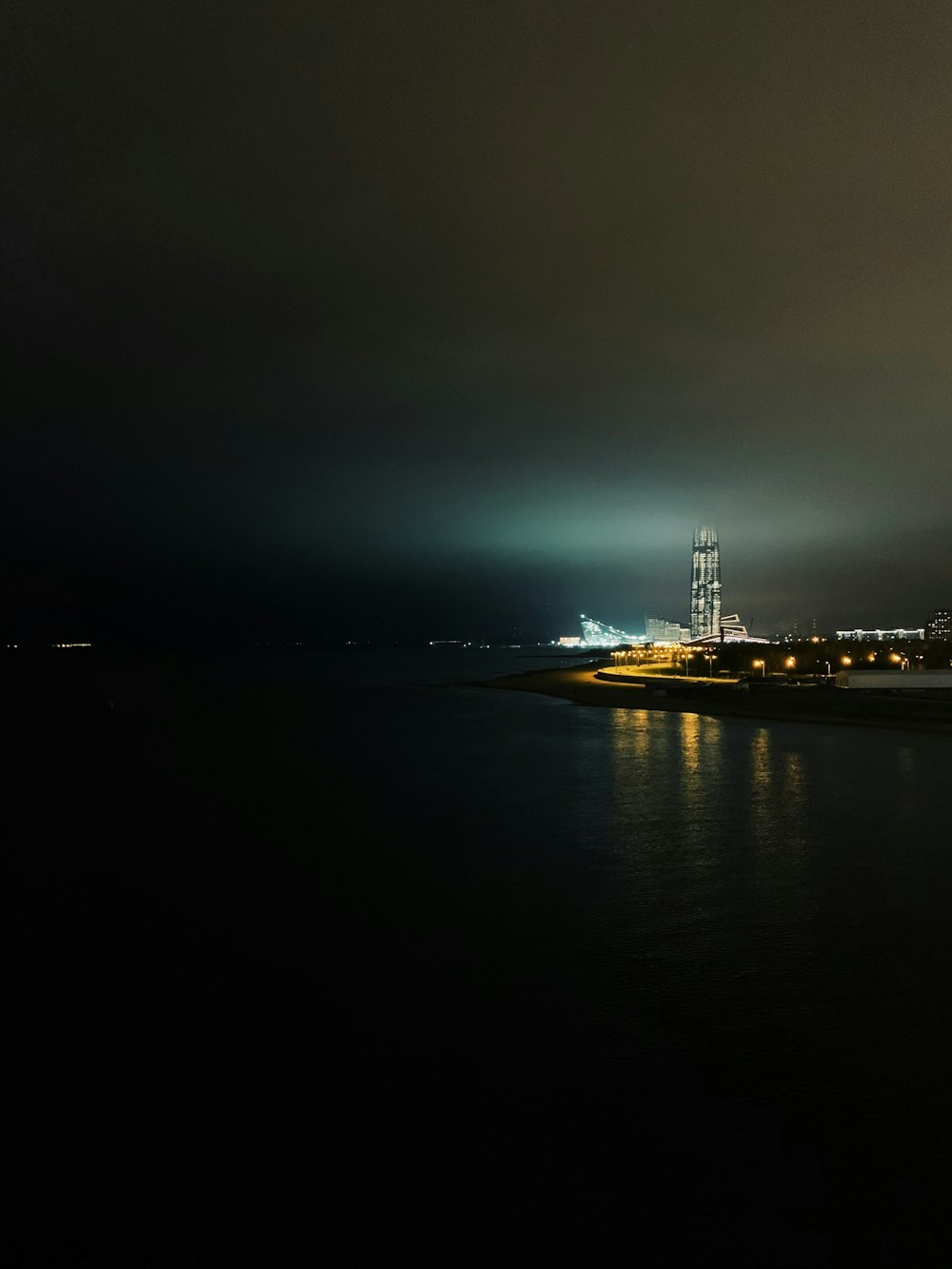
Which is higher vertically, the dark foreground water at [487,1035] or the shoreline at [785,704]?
the shoreline at [785,704]

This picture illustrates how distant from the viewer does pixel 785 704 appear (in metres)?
39.3

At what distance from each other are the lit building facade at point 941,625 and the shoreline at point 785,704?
159 meters

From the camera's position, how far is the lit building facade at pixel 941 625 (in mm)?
185938

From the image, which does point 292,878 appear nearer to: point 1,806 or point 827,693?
point 1,806

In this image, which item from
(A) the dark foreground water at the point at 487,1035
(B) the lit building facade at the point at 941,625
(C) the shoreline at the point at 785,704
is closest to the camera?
(A) the dark foreground water at the point at 487,1035

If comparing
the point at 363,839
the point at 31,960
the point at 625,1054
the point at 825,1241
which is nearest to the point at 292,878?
the point at 363,839

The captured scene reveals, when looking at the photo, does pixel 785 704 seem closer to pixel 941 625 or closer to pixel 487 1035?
pixel 487 1035

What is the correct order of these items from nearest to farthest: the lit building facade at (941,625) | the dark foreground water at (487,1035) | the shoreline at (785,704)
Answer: the dark foreground water at (487,1035) → the shoreline at (785,704) → the lit building facade at (941,625)

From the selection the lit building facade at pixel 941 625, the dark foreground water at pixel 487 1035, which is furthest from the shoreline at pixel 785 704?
the lit building facade at pixel 941 625

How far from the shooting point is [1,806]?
19969mm

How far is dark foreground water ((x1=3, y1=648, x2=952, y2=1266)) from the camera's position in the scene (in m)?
4.77

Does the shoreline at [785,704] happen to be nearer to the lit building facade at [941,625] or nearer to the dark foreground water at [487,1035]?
the dark foreground water at [487,1035]

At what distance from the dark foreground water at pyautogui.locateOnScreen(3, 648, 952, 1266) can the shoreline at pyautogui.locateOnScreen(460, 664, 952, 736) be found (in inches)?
653

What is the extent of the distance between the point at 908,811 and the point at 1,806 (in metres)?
20.0
